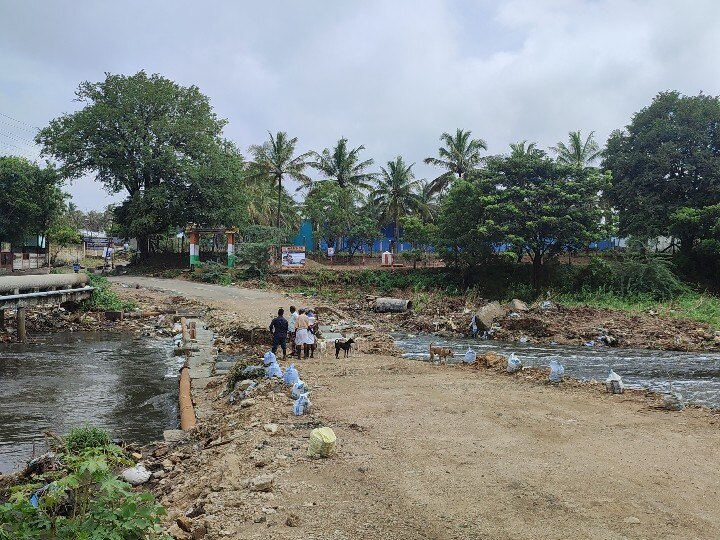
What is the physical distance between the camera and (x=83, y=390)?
1241 cm

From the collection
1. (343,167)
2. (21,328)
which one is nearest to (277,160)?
(343,167)

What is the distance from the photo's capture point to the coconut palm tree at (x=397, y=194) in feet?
156

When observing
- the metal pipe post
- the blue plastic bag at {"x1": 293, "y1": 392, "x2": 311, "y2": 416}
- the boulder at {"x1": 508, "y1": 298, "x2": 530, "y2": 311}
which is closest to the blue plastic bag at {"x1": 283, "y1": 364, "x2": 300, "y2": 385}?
the blue plastic bag at {"x1": 293, "y1": 392, "x2": 311, "y2": 416}

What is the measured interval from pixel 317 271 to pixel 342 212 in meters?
7.85

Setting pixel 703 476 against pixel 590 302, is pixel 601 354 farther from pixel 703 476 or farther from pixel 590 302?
pixel 703 476

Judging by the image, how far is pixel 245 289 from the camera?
33719 mm

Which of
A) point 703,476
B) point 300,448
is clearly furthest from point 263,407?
point 703,476

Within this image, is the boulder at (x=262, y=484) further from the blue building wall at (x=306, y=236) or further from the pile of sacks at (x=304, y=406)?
the blue building wall at (x=306, y=236)

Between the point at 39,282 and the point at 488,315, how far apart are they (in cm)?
1749

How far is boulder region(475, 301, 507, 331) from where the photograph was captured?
22891 millimetres

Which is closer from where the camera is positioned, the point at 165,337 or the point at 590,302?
the point at 165,337

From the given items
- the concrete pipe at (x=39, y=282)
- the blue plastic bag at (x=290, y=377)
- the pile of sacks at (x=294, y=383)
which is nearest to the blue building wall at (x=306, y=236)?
the concrete pipe at (x=39, y=282)

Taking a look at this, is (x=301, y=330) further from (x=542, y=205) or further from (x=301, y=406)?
(x=542, y=205)

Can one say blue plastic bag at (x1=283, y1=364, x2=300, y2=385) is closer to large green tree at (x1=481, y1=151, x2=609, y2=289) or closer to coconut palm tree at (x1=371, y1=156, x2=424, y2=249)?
large green tree at (x1=481, y1=151, x2=609, y2=289)
